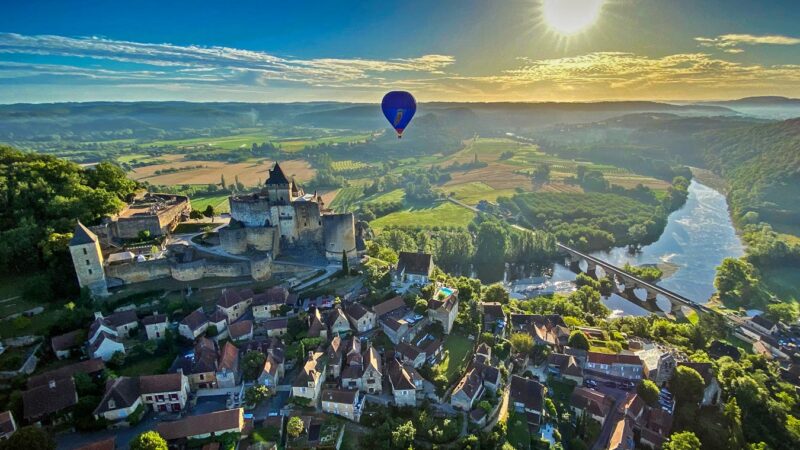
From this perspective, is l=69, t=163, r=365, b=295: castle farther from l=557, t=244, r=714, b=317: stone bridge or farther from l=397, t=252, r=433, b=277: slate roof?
l=557, t=244, r=714, b=317: stone bridge

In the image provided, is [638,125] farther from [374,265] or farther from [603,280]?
[374,265]

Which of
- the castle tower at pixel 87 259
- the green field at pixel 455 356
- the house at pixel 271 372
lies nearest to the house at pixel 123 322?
the castle tower at pixel 87 259

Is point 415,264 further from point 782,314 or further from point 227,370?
point 782,314

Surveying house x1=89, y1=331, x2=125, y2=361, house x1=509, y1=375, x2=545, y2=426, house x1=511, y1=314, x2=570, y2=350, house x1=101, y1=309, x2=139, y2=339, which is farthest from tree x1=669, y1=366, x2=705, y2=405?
house x1=101, y1=309, x2=139, y2=339

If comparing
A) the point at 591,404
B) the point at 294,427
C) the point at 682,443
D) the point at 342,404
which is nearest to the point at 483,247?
the point at 591,404

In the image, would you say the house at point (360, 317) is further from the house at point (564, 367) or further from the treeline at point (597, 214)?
the treeline at point (597, 214)

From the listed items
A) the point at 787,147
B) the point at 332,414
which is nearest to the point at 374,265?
the point at 332,414
